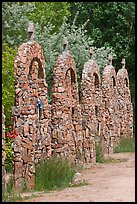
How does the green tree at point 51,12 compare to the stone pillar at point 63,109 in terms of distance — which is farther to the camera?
the green tree at point 51,12

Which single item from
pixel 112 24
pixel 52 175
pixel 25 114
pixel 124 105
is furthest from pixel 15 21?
pixel 52 175

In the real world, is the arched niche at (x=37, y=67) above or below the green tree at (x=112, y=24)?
below

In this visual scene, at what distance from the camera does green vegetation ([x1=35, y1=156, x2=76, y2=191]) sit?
38.9 ft

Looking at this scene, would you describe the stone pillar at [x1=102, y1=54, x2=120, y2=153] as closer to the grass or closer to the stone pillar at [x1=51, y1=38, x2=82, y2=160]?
the grass

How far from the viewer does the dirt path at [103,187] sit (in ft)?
33.3

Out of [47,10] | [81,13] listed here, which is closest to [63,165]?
[47,10]

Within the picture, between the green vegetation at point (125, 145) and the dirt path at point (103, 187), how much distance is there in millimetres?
4453

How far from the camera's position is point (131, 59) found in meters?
29.1

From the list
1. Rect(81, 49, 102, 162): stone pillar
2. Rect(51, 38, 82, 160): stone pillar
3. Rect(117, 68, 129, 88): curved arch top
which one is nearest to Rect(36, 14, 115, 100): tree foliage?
Rect(117, 68, 129, 88): curved arch top

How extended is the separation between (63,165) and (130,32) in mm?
17579

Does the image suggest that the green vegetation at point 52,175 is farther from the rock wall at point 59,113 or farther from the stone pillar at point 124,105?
the stone pillar at point 124,105

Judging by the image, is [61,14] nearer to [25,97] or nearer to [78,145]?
[78,145]

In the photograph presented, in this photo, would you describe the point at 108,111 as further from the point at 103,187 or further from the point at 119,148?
the point at 103,187

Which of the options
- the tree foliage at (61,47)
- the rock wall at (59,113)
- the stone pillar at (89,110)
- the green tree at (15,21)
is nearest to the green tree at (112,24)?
the tree foliage at (61,47)
